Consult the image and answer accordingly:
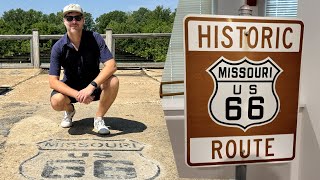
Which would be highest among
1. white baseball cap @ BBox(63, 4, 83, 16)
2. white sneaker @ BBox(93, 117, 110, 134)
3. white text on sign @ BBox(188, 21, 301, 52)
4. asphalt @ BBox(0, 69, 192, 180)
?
white baseball cap @ BBox(63, 4, 83, 16)

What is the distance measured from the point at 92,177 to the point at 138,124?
5.16ft

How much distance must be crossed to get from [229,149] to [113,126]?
2.78 metres

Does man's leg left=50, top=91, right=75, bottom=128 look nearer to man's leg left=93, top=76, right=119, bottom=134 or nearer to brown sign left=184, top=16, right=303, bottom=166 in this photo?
man's leg left=93, top=76, right=119, bottom=134

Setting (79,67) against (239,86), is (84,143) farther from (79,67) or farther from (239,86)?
(239,86)

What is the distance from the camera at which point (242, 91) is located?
1.53 meters

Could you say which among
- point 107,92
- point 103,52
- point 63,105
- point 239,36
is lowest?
point 63,105

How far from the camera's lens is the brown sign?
1482 millimetres

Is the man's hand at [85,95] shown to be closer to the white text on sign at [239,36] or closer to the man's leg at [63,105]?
the man's leg at [63,105]

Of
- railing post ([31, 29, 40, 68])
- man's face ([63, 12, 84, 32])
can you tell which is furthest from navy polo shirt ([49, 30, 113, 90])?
railing post ([31, 29, 40, 68])

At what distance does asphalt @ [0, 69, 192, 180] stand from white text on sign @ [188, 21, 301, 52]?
161cm

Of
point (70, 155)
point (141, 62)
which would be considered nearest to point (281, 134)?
point (70, 155)

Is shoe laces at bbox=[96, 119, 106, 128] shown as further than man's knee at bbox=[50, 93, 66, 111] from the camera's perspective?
Yes

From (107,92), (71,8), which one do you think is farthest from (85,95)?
(71,8)

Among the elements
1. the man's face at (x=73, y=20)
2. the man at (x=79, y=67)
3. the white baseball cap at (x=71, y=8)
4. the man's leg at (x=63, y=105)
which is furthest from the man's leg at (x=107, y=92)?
the white baseball cap at (x=71, y=8)
